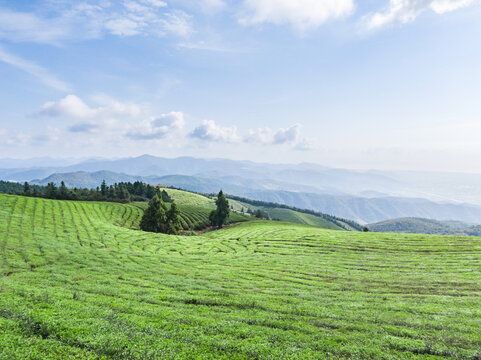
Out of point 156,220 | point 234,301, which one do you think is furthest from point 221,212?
point 234,301

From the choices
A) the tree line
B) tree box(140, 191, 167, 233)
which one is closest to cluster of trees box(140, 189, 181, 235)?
tree box(140, 191, 167, 233)

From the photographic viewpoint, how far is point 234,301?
22062mm

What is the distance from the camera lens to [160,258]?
3928cm

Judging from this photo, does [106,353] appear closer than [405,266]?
Yes

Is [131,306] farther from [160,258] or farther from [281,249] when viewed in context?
[281,249]

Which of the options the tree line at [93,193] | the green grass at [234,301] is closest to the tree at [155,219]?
the green grass at [234,301]

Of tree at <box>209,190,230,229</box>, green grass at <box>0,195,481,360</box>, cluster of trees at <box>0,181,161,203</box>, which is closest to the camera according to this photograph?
green grass at <box>0,195,481,360</box>

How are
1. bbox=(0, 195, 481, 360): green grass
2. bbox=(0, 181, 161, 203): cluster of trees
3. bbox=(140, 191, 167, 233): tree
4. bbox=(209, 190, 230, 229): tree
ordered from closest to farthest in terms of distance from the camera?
bbox=(0, 195, 481, 360): green grass → bbox=(140, 191, 167, 233): tree → bbox=(209, 190, 230, 229): tree → bbox=(0, 181, 161, 203): cluster of trees

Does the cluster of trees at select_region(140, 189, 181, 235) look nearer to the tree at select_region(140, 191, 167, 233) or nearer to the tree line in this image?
the tree at select_region(140, 191, 167, 233)

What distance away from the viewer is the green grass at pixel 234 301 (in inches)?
580

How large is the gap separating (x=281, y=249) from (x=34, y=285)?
3901 centimetres

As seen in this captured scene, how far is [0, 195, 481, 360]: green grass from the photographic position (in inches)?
580

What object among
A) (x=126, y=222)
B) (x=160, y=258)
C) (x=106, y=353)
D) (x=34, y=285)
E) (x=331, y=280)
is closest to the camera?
(x=106, y=353)

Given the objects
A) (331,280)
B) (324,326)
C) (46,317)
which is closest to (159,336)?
(46,317)
